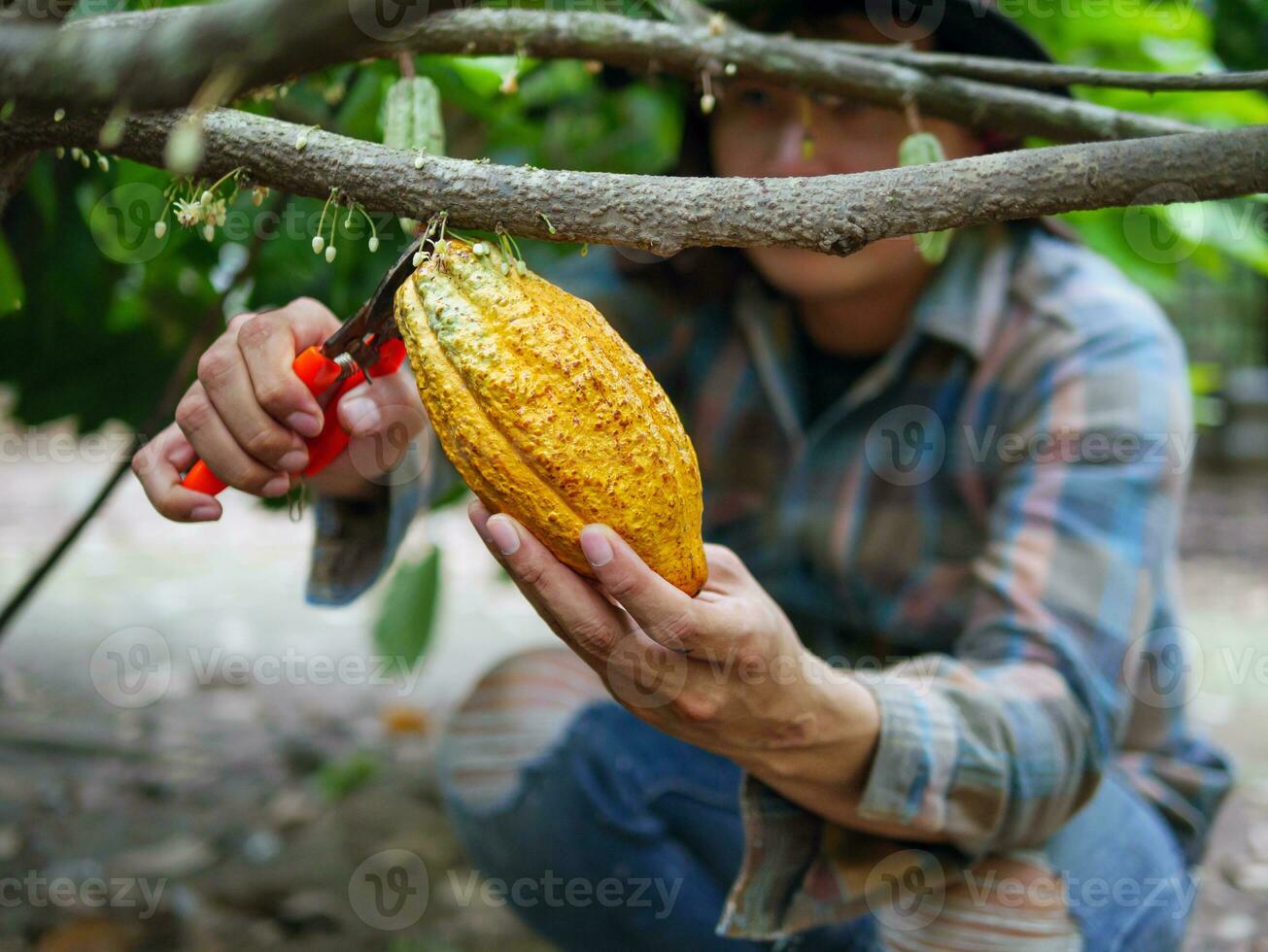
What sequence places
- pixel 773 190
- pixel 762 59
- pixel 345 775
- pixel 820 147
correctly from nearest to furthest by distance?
pixel 773 190 → pixel 762 59 → pixel 820 147 → pixel 345 775

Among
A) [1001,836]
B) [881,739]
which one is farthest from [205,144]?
[1001,836]

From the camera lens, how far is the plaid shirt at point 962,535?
1.25 m

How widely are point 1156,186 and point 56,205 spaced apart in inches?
57.3

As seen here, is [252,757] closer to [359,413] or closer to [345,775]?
[345,775]

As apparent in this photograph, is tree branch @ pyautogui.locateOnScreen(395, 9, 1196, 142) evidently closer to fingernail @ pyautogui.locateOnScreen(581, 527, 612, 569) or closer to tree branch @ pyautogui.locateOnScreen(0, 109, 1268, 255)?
tree branch @ pyautogui.locateOnScreen(0, 109, 1268, 255)

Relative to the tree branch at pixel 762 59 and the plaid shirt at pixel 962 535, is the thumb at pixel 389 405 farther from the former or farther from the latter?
the tree branch at pixel 762 59

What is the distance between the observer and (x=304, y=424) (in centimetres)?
101

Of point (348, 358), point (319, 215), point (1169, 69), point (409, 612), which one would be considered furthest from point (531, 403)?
point (1169, 69)

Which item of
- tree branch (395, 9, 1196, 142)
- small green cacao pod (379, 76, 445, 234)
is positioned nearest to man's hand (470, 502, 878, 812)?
small green cacao pod (379, 76, 445, 234)

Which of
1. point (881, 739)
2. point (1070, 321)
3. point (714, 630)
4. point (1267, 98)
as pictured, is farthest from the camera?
point (1267, 98)

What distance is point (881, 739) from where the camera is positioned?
3.82 feet

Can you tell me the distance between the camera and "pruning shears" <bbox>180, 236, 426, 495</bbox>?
2.95 feet

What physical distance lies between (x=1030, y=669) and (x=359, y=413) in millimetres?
834

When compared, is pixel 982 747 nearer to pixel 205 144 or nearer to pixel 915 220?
pixel 915 220
